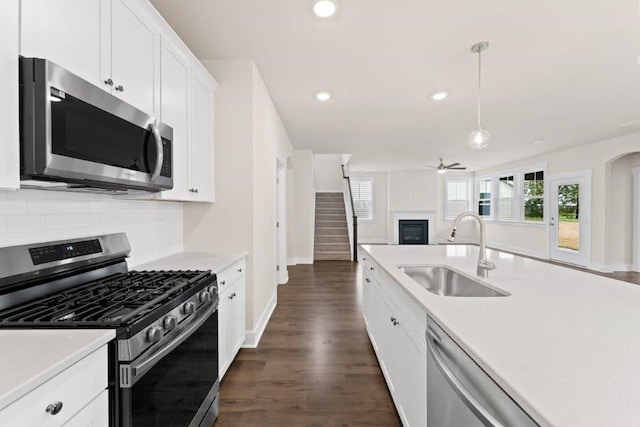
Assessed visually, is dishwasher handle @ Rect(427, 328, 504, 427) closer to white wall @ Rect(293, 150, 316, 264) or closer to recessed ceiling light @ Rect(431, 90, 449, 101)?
recessed ceiling light @ Rect(431, 90, 449, 101)

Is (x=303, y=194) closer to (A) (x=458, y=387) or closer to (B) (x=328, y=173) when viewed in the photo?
(B) (x=328, y=173)

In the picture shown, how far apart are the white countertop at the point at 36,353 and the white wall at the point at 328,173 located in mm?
9635

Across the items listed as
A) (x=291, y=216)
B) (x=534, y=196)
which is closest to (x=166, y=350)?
(x=291, y=216)

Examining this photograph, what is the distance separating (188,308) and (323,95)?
2907 millimetres

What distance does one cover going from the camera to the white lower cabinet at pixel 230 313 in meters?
2.10

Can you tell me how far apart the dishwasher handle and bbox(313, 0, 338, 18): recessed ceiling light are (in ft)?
6.78

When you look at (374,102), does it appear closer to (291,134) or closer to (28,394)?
(291,134)

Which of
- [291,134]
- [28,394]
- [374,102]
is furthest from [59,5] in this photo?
[291,134]

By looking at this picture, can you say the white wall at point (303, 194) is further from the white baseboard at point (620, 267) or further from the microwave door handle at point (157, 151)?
the white baseboard at point (620, 267)

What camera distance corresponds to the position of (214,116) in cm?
278

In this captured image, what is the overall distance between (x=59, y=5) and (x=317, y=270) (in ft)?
17.9

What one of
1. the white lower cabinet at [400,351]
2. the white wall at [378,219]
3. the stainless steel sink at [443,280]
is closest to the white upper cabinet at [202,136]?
the white lower cabinet at [400,351]

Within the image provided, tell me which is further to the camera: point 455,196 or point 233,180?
point 455,196

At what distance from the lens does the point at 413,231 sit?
1042cm
